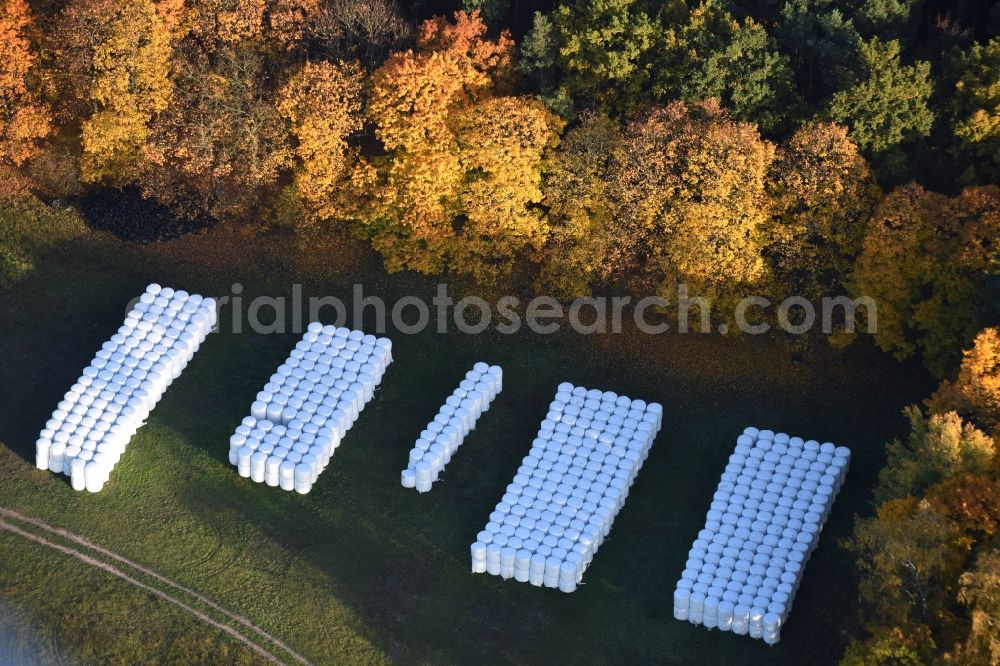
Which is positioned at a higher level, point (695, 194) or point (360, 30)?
point (360, 30)

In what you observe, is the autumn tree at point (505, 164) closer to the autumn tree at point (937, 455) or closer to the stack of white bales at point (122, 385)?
the stack of white bales at point (122, 385)

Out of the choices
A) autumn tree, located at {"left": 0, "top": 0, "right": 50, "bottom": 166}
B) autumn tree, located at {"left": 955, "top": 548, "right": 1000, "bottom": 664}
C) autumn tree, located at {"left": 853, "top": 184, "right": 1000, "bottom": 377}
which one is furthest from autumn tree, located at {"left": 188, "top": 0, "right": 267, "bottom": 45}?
autumn tree, located at {"left": 955, "top": 548, "right": 1000, "bottom": 664}

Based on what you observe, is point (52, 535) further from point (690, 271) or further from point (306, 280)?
point (690, 271)

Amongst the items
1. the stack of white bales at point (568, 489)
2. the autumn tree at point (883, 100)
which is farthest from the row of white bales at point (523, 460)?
the autumn tree at point (883, 100)

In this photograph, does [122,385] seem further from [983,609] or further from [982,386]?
[983,609]

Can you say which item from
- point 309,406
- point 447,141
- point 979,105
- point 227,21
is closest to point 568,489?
point 309,406

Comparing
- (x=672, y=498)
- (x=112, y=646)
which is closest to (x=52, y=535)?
(x=112, y=646)
